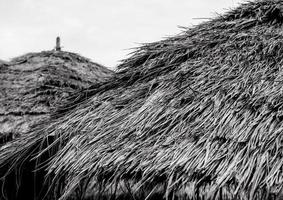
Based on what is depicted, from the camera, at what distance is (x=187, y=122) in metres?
3.57

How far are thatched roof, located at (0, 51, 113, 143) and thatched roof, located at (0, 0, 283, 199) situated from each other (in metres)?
0.99

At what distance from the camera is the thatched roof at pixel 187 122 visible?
298cm

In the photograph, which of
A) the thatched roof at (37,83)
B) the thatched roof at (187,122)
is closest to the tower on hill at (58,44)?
the thatched roof at (37,83)

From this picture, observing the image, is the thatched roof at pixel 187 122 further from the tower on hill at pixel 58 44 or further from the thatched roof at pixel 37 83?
the tower on hill at pixel 58 44

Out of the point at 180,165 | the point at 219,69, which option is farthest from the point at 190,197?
the point at 219,69

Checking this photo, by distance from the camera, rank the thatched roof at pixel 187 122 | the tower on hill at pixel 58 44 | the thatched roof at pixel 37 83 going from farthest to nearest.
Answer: the tower on hill at pixel 58 44 → the thatched roof at pixel 37 83 → the thatched roof at pixel 187 122

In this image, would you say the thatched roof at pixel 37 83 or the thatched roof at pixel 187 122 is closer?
the thatched roof at pixel 187 122

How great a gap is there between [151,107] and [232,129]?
0.84 m

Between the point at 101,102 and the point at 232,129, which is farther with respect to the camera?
the point at 101,102

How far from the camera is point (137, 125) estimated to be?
379cm

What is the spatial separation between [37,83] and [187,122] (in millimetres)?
3288

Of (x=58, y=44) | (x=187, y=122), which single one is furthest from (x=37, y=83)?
(x=187, y=122)

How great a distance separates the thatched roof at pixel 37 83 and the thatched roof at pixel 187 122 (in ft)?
3.26

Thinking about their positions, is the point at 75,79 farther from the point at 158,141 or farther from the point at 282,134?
the point at 282,134
